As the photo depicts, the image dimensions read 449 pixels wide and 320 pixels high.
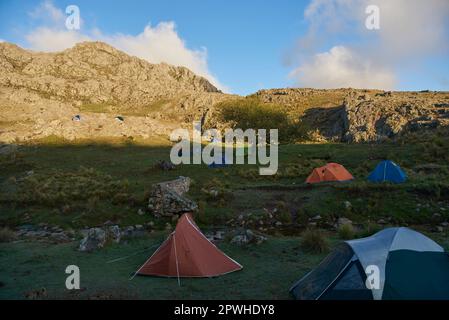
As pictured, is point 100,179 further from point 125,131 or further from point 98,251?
point 125,131

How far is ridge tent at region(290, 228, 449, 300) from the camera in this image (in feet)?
29.7

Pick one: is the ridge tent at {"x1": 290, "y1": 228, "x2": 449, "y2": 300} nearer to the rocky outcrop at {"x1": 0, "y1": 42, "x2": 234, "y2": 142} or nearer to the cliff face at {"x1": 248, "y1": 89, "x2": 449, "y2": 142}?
the cliff face at {"x1": 248, "y1": 89, "x2": 449, "y2": 142}

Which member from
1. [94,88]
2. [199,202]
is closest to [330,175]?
[199,202]

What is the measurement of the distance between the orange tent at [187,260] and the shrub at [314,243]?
3.22 m

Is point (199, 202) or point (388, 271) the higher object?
point (388, 271)

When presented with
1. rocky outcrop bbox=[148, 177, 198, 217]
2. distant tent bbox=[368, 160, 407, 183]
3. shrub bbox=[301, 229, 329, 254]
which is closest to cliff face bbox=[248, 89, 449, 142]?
distant tent bbox=[368, 160, 407, 183]

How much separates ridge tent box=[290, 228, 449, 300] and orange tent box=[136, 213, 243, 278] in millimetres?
3533

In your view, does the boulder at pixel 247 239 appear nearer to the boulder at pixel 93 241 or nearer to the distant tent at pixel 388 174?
the boulder at pixel 93 241

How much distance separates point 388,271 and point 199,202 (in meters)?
15.0

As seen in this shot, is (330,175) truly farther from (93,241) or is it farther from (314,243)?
(93,241)

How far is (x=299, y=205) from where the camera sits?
22969 millimetres

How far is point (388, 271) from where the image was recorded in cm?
923

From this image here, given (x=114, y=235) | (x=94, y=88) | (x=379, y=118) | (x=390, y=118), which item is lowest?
(x=114, y=235)

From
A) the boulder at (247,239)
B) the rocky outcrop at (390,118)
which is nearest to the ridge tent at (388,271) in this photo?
the boulder at (247,239)
